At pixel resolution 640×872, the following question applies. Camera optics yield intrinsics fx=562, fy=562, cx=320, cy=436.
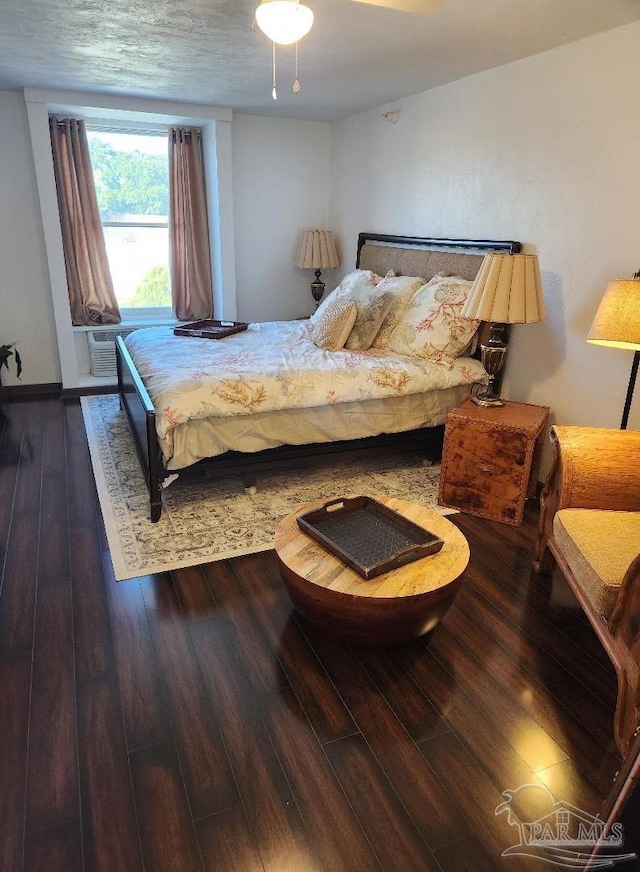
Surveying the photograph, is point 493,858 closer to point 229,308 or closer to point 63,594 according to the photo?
point 63,594

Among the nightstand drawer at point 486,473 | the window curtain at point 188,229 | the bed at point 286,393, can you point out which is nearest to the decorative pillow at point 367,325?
the bed at point 286,393

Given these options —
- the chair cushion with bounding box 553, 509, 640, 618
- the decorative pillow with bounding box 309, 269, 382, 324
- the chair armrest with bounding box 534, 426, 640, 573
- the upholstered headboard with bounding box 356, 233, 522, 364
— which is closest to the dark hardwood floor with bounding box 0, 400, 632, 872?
the chair cushion with bounding box 553, 509, 640, 618

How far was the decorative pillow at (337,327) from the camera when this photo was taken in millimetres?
3783

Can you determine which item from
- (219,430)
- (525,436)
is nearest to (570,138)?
(525,436)

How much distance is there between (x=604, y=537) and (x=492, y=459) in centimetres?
105

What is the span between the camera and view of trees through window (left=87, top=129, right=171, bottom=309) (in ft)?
16.6

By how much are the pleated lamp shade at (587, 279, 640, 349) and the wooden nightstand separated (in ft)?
2.04

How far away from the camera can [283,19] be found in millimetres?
1860

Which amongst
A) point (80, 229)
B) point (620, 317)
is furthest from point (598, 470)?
point (80, 229)

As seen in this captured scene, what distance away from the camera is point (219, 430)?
3014 millimetres

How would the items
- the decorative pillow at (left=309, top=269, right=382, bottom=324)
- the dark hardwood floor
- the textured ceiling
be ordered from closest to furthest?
the dark hardwood floor, the textured ceiling, the decorative pillow at (left=309, top=269, right=382, bottom=324)

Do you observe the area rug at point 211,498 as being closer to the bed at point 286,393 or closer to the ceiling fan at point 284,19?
the bed at point 286,393

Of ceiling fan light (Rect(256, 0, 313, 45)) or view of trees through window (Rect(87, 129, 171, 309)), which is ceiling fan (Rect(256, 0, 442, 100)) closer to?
ceiling fan light (Rect(256, 0, 313, 45))

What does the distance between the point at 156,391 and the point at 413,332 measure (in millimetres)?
1694
